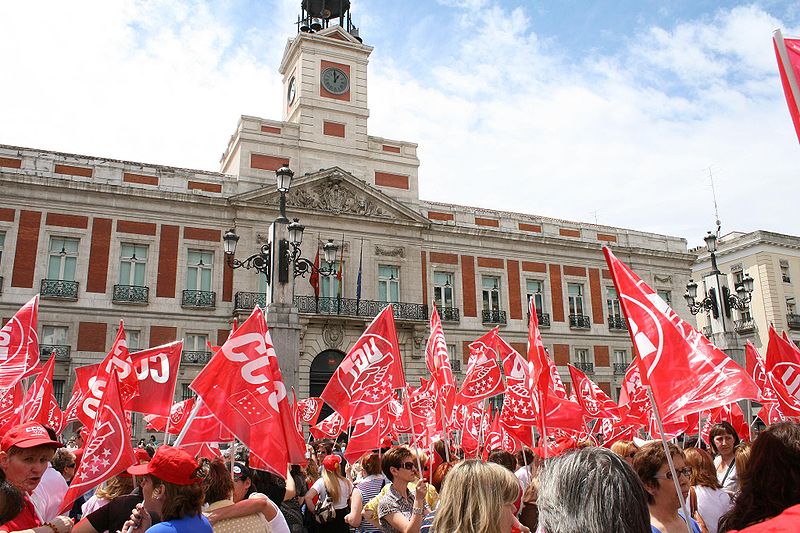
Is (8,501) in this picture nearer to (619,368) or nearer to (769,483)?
(769,483)

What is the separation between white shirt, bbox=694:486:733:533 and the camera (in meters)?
4.91

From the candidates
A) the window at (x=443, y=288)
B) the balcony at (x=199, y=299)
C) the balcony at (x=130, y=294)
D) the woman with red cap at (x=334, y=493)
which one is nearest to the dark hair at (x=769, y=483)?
the woman with red cap at (x=334, y=493)

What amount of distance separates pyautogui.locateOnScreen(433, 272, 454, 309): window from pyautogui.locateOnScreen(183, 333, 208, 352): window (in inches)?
425

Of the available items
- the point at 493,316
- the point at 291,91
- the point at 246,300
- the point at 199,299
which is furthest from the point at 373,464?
the point at 291,91

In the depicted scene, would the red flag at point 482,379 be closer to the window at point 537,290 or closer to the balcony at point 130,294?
the balcony at point 130,294

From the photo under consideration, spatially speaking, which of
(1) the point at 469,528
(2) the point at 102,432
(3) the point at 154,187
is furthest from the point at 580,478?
(3) the point at 154,187

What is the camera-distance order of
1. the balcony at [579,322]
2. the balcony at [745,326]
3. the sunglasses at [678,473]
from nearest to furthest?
Result: the sunglasses at [678,473] → the balcony at [579,322] → the balcony at [745,326]

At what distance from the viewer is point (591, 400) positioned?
1315cm

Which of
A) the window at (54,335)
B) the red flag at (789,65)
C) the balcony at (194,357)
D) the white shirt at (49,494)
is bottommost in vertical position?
the white shirt at (49,494)

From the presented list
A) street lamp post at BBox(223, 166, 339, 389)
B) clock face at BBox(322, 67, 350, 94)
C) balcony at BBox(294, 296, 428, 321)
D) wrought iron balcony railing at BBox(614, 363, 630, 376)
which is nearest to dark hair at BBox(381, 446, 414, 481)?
street lamp post at BBox(223, 166, 339, 389)

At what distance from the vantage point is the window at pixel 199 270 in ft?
89.6

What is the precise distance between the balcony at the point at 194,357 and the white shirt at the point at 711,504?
2316cm

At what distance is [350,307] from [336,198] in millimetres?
5033

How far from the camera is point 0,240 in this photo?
24.9m
